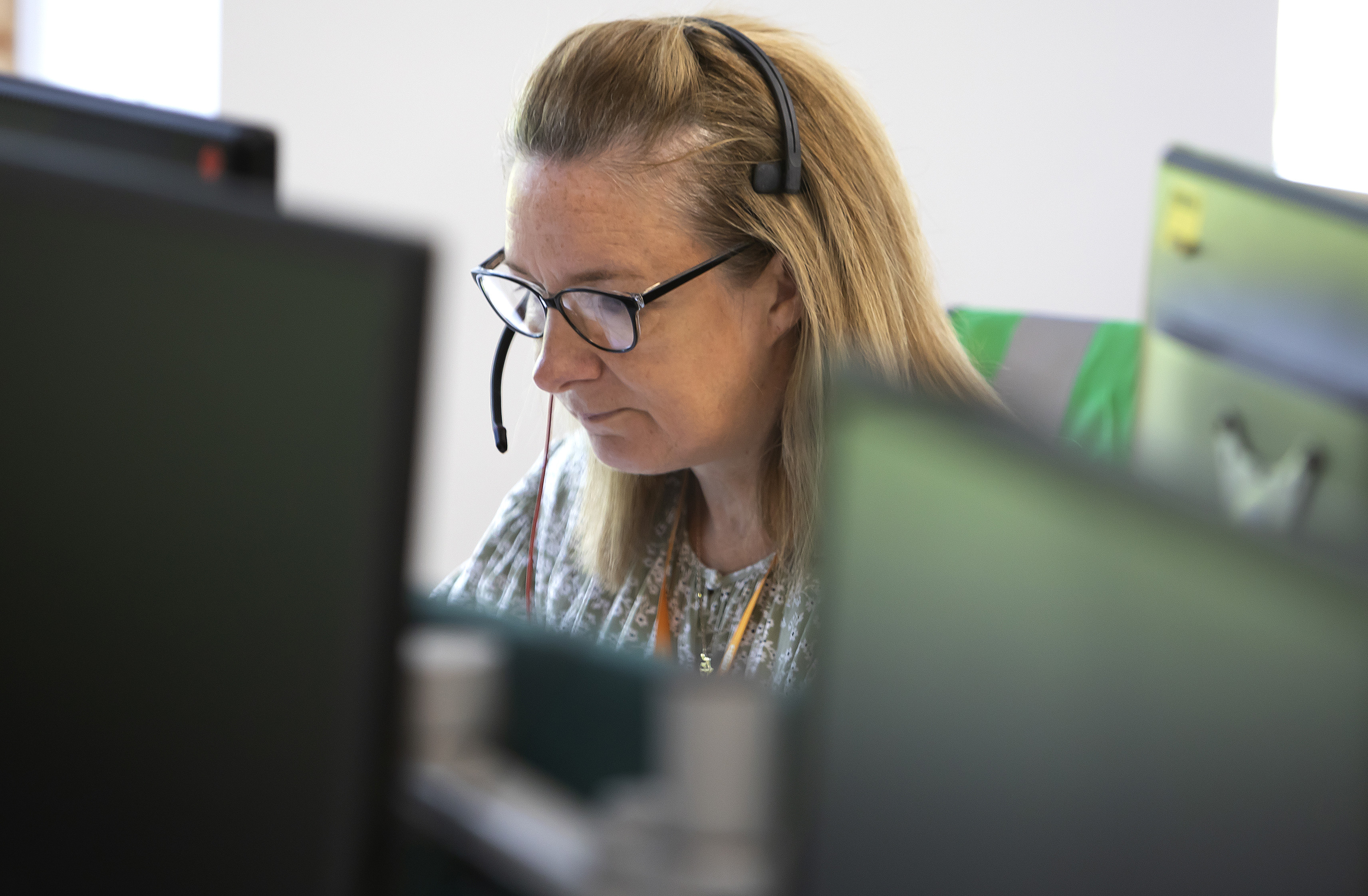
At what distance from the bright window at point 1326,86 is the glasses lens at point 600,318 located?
2.01 m

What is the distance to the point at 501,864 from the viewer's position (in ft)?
1.39

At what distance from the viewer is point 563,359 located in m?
1.26

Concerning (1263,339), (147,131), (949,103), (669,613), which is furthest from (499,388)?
(949,103)

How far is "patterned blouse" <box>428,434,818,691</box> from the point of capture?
1.27 meters

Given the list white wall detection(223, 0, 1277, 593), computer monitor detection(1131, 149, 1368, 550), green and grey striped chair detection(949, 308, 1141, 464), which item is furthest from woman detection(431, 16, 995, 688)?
white wall detection(223, 0, 1277, 593)

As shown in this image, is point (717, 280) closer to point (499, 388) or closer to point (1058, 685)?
point (499, 388)

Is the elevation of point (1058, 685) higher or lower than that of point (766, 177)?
lower

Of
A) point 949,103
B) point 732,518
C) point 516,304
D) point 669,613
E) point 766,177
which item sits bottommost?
point 669,613

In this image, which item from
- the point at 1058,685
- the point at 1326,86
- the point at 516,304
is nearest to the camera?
the point at 1058,685

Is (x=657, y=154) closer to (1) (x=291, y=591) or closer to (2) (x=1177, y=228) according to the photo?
(2) (x=1177, y=228)

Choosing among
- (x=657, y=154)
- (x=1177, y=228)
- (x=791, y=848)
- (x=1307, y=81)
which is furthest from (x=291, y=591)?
(x=1307, y=81)

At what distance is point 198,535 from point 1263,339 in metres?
0.53

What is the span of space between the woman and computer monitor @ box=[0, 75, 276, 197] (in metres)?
0.50

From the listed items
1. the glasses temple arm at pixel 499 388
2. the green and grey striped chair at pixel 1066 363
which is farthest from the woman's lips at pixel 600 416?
the green and grey striped chair at pixel 1066 363
